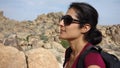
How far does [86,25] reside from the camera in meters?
3.88

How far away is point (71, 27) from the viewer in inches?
157

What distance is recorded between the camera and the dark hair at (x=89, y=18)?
3824 millimetres

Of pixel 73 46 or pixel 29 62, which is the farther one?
pixel 29 62

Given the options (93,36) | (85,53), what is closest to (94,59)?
(85,53)

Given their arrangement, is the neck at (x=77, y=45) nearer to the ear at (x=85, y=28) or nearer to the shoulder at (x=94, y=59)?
the ear at (x=85, y=28)

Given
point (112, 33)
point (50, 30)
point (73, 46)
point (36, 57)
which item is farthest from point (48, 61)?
point (112, 33)

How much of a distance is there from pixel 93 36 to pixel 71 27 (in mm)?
257

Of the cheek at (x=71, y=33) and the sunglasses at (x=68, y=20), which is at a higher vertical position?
the sunglasses at (x=68, y=20)

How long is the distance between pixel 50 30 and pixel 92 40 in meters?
49.0

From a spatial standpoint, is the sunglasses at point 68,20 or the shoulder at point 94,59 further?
the sunglasses at point 68,20

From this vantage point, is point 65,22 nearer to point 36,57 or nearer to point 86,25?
point 86,25

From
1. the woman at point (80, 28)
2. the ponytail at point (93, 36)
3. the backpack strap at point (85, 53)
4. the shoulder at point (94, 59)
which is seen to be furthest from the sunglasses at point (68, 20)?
the shoulder at point (94, 59)

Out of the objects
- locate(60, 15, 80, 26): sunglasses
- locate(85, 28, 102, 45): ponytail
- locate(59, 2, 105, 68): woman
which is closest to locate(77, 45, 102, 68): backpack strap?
locate(59, 2, 105, 68): woman

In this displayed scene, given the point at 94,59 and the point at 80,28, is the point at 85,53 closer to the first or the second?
the point at 94,59
